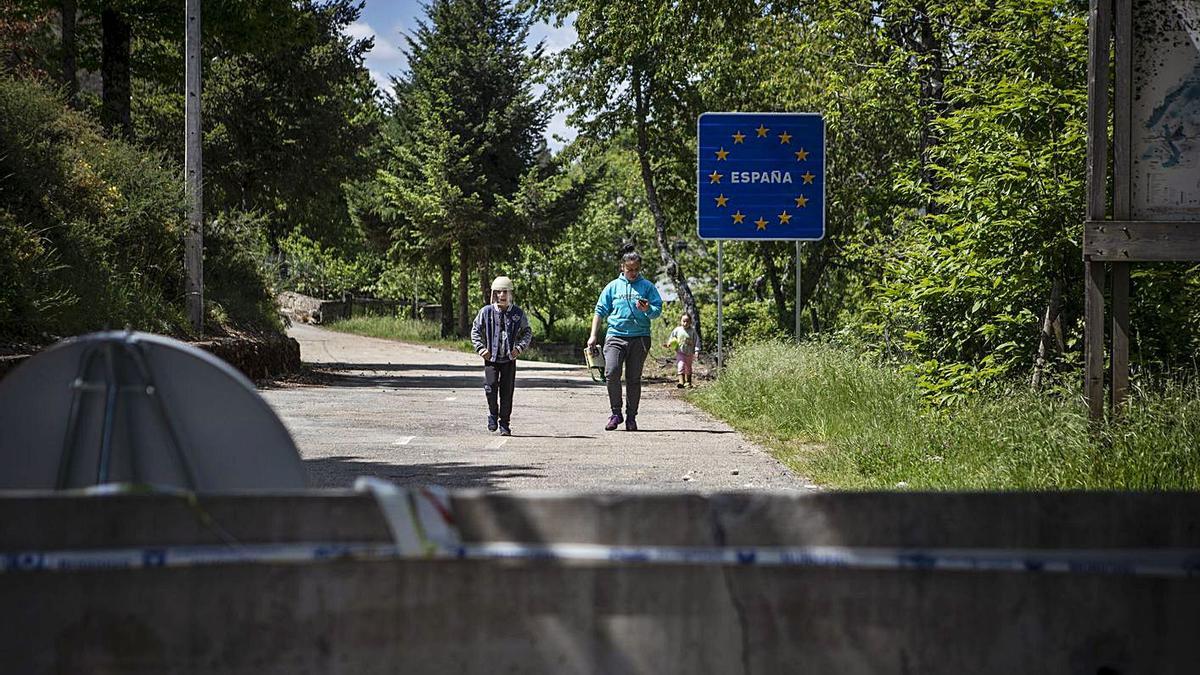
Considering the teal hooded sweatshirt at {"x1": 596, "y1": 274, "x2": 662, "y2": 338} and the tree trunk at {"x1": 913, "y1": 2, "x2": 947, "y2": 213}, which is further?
the tree trunk at {"x1": 913, "y1": 2, "x2": 947, "y2": 213}

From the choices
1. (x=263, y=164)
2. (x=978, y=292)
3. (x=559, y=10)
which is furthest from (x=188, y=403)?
(x=263, y=164)

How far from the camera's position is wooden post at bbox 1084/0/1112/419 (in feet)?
28.3

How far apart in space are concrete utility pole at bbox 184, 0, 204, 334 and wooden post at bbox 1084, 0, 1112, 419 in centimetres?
1565

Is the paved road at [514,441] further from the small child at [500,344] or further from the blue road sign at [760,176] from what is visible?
the blue road sign at [760,176]

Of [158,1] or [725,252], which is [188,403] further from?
[725,252]

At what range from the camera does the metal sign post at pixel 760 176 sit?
21.6 metres

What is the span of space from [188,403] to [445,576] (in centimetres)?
Result: 117

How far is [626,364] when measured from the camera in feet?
49.5

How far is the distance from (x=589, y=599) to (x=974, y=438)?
270 inches

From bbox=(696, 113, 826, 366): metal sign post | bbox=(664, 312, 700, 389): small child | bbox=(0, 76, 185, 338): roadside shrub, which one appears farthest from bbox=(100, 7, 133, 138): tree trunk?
bbox=(696, 113, 826, 366): metal sign post

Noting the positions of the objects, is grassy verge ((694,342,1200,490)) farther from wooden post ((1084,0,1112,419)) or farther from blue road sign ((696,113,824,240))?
blue road sign ((696,113,824,240))

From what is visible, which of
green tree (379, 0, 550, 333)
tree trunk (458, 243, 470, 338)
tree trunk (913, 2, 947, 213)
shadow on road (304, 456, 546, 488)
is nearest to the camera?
shadow on road (304, 456, 546, 488)

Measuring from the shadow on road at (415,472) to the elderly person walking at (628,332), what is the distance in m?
3.99

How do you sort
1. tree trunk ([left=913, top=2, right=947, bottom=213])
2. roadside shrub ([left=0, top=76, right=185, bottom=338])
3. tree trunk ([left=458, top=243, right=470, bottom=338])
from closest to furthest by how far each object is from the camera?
1. roadside shrub ([left=0, top=76, right=185, bottom=338])
2. tree trunk ([left=913, top=2, right=947, bottom=213])
3. tree trunk ([left=458, top=243, right=470, bottom=338])
